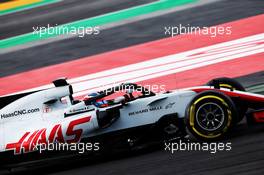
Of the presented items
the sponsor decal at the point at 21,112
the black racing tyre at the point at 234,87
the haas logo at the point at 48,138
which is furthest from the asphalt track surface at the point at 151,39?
the sponsor decal at the point at 21,112

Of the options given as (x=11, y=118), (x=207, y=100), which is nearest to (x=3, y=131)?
(x=11, y=118)

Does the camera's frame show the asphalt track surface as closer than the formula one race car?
Yes

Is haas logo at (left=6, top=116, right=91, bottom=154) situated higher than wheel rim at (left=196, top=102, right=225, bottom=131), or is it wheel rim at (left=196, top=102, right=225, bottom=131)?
wheel rim at (left=196, top=102, right=225, bottom=131)

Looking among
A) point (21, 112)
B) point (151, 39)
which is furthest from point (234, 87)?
point (151, 39)

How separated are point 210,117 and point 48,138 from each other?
2446 mm

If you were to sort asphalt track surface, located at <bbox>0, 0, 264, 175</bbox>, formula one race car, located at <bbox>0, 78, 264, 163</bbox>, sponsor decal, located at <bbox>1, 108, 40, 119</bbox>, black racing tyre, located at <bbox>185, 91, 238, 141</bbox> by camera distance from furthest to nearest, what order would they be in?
sponsor decal, located at <bbox>1, 108, 40, 119</bbox>, formula one race car, located at <bbox>0, 78, 264, 163</bbox>, black racing tyre, located at <bbox>185, 91, 238, 141</bbox>, asphalt track surface, located at <bbox>0, 0, 264, 175</bbox>

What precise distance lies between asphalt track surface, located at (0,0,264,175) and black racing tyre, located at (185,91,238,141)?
30 centimetres

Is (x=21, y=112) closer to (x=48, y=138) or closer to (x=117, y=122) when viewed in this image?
(x=48, y=138)

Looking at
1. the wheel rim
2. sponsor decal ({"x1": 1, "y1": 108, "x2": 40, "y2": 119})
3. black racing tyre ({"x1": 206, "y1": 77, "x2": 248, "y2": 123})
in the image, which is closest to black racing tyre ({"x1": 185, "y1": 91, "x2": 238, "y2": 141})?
the wheel rim

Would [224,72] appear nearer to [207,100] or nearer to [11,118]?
[207,100]

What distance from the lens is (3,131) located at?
30.1 feet

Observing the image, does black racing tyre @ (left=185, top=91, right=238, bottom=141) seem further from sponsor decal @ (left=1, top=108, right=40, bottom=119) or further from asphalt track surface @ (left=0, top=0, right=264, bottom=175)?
sponsor decal @ (left=1, top=108, right=40, bottom=119)

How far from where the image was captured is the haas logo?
900 centimetres

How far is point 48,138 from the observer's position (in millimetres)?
9008
